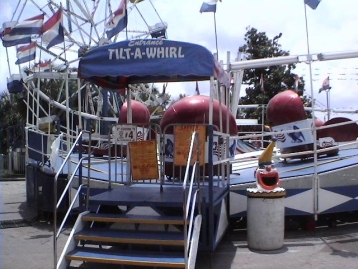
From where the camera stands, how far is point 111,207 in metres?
8.38

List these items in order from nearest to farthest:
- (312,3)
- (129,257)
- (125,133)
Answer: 1. (129,257)
2. (125,133)
3. (312,3)

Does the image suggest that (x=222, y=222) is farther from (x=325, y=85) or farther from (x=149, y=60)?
(x=325, y=85)

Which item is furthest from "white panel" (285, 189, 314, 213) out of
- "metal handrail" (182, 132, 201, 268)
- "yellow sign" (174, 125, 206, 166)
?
"metal handrail" (182, 132, 201, 268)

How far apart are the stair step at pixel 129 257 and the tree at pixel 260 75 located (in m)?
31.4

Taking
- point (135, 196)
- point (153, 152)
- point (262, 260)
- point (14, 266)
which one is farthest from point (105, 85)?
point (262, 260)

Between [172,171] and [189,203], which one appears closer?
[189,203]

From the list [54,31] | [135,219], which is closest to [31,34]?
[54,31]

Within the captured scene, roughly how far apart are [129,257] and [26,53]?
10996 millimetres

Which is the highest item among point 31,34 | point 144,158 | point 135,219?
point 31,34

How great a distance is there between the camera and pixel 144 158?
9703mm

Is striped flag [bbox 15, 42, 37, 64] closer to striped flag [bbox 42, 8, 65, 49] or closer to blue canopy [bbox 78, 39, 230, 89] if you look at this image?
striped flag [bbox 42, 8, 65, 49]

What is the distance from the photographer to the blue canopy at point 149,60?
7.84 metres

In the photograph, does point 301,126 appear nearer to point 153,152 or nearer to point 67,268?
point 153,152

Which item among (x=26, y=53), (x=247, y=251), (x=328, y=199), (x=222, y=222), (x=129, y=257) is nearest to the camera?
(x=129, y=257)
